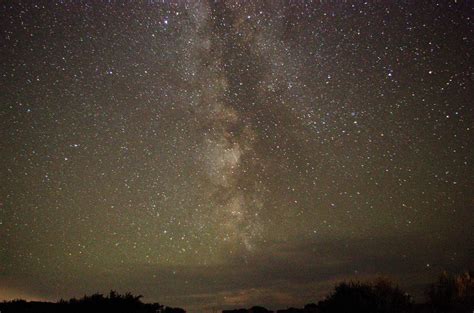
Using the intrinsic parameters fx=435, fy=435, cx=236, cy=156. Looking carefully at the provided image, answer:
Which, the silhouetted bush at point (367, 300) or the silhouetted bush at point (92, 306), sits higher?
the silhouetted bush at point (92, 306)

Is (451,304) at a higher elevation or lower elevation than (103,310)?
lower

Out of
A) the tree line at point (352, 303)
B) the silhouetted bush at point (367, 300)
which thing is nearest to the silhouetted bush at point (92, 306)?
the tree line at point (352, 303)

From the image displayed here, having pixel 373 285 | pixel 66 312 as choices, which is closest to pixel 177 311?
pixel 66 312

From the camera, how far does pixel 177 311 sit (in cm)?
1033

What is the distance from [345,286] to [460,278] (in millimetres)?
3069

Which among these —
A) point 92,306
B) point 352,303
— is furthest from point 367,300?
point 92,306

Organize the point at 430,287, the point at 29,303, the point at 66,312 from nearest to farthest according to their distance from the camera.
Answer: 1. the point at 66,312
2. the point at 29,303
3. the point at 430,287

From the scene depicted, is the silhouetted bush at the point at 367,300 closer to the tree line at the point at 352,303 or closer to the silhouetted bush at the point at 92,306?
the tree line at the point at 352,303

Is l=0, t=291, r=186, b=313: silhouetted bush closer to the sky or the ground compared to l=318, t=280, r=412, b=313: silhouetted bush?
closer to the sky

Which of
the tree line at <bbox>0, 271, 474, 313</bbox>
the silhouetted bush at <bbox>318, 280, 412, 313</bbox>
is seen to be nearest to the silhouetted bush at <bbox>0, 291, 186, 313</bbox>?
the tree line at <bbox>0, 271, 474, 313</bbox>

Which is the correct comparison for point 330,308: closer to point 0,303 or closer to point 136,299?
point 136,299

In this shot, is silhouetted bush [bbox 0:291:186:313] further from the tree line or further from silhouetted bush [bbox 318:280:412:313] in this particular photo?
silhouetted bush [bbox 318:280:412:313]

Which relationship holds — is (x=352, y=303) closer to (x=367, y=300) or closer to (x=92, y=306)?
(x=367, y=300)

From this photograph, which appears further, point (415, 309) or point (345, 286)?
point (345, 286)
